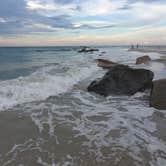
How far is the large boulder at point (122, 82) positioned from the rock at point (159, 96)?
1641mm

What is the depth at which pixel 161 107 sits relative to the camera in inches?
284

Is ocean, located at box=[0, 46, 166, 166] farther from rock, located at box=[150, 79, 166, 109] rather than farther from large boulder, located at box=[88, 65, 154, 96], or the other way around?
large boulder, located at box=[88, 65, 154, 96]

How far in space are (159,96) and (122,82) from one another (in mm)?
2667

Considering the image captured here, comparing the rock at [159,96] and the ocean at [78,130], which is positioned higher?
the rock at [159,96]

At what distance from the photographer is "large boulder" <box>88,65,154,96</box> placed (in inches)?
372

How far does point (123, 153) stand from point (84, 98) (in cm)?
442

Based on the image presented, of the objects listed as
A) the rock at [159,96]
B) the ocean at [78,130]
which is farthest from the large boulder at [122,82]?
the rock at [159,96]

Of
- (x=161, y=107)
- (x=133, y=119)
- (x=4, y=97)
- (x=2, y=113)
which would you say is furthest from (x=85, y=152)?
(x=4, y=97)

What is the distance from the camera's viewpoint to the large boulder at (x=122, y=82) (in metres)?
9.46

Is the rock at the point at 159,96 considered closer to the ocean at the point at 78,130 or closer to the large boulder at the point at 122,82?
the ocean at the point at 78,130

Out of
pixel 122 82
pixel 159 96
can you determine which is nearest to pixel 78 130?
pixel 159 96

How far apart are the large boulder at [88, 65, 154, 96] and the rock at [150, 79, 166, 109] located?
1641 mm

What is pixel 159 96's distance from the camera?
24.7ft

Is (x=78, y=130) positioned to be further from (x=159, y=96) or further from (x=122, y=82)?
(x=122, y=82)
